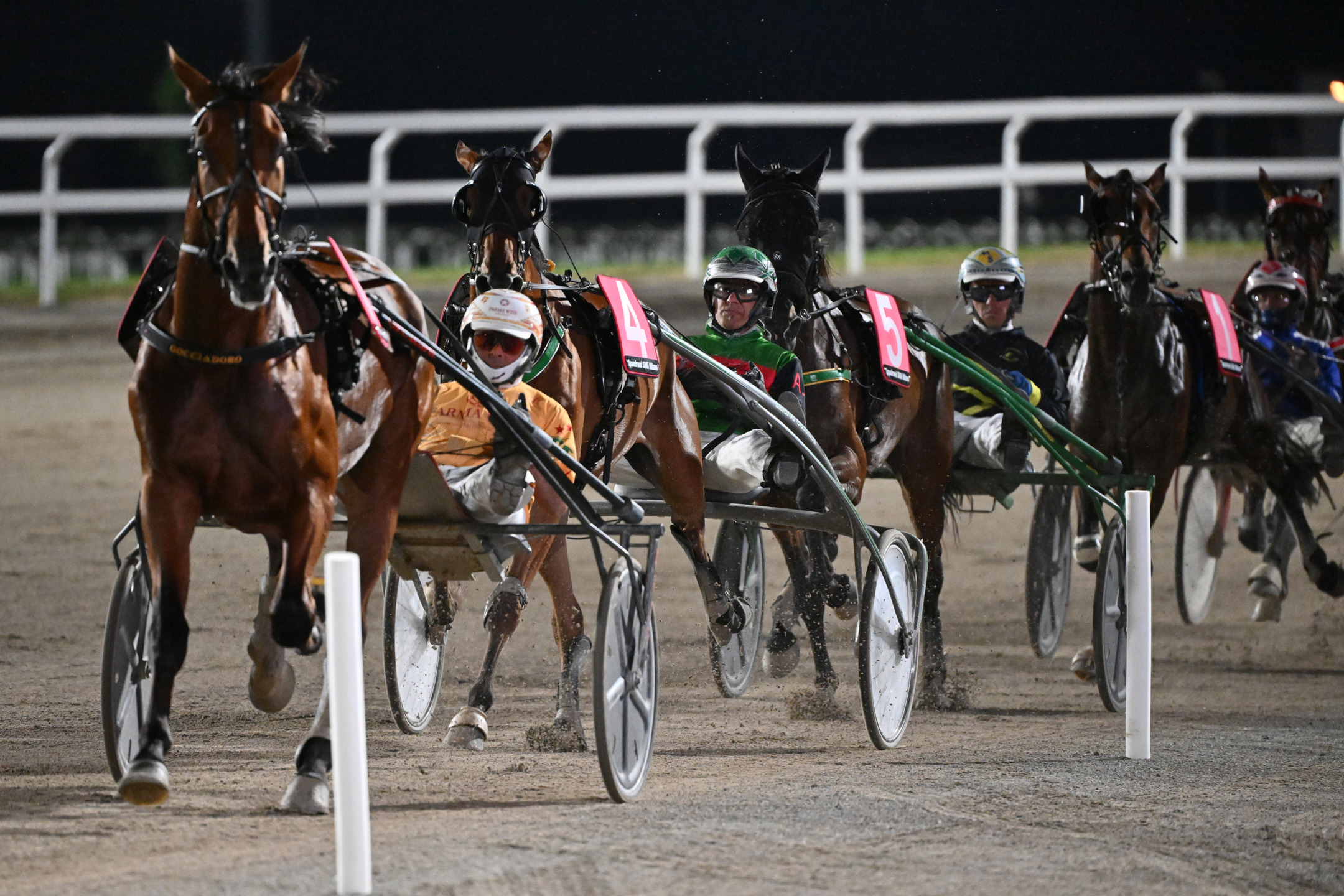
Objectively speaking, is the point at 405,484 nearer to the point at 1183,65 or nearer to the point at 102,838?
the point at 102,838

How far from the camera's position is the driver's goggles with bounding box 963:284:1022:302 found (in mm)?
7098

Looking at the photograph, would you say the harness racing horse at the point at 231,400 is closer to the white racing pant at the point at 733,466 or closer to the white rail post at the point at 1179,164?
the white racing pant at the point at 733,466

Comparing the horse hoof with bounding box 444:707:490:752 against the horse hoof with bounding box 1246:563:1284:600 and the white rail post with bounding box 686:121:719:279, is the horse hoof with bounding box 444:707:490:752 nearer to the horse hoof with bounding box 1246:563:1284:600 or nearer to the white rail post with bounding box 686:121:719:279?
the horse hoof with bounding box 1246:563:1284:600

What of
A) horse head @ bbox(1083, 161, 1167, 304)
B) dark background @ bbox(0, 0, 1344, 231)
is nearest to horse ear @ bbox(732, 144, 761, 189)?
horse head @ bbox(1083, 161, 1167, 304)

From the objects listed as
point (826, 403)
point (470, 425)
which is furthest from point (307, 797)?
point (826, 403)

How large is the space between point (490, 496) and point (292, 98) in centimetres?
107

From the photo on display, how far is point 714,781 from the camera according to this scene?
15.0 feet

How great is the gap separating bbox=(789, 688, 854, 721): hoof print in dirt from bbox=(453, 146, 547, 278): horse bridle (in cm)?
177

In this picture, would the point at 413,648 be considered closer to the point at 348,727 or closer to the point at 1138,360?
the point at 348,727

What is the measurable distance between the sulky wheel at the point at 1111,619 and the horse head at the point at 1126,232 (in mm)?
942

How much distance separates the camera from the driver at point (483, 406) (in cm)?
468

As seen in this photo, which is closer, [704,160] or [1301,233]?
[1301,233]

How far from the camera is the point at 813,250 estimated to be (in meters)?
6.12

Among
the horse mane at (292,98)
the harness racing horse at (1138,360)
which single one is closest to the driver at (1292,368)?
the harness racing horse at (1138,360)
